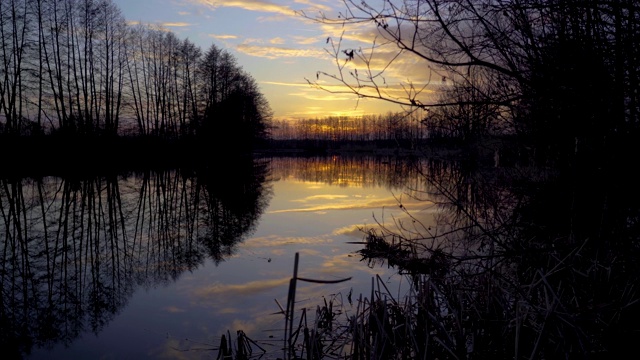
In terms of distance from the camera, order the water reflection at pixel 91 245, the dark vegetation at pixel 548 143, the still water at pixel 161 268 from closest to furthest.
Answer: the dark vegetation at pixel 548 143, the still water at pixel 161 268, the water reflection at pixel 91 245

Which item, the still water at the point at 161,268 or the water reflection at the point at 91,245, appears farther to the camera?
the water reflection at the point at 91,245

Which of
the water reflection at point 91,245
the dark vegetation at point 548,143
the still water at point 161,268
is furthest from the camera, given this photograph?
the water reflection at point 91,245

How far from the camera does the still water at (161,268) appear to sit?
18.3 ft

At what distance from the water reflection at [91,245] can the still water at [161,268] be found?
0.03 metres

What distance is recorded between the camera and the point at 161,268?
29.1 feet

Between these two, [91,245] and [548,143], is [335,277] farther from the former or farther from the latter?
[91,245]

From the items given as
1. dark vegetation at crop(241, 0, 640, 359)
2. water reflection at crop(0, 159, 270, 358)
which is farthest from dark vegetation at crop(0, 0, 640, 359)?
water reflection at crop(0, 159, 270, 358)

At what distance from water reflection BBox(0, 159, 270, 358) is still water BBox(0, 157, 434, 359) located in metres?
0.03

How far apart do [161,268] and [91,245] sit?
2.45 m

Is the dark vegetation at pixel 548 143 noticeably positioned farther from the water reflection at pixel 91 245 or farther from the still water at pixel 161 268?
the water reflection at pixel 91 245

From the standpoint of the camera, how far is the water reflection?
245 inches

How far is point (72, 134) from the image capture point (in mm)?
29281

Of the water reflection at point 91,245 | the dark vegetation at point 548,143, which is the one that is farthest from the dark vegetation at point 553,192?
the water reflection at point 91,245

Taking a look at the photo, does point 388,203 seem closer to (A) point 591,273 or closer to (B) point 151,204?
(B) point 151,204
